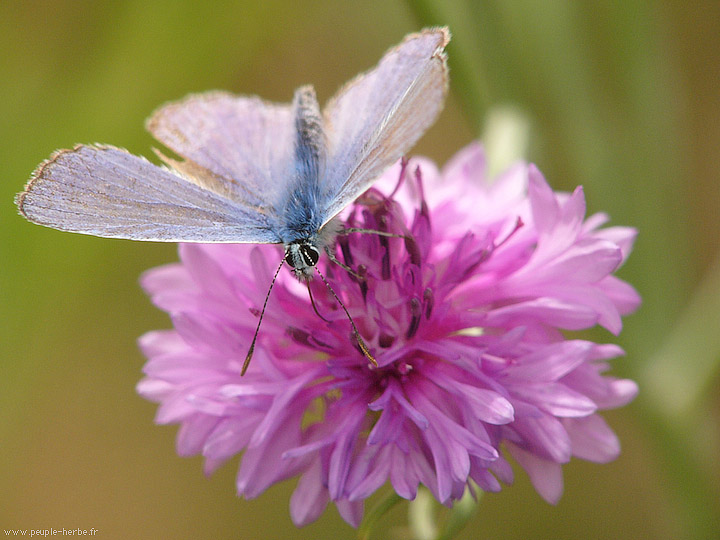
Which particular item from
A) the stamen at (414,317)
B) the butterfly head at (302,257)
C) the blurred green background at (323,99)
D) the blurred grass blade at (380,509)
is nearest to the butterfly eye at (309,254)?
the butterfly head at (302,257)

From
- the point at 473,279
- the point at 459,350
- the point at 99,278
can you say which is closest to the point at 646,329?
the point at 473,279

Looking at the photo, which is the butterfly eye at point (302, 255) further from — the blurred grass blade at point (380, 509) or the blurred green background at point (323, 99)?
the blurred green background at point (323, 99)

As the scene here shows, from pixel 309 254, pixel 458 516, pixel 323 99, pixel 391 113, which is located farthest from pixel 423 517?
pixel 323 99

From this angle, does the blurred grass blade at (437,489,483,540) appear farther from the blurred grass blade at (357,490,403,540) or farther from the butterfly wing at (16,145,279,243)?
the butterfly wing at (16,145,279,243)

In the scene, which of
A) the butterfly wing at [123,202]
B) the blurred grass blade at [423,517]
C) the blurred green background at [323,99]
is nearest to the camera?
the butterfly wing at [123,202]

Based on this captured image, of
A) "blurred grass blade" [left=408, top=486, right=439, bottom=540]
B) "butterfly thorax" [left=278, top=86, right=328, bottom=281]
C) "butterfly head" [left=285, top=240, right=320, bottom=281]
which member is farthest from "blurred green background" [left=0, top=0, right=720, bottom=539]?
"butterfly head" [left=285, top=240, right=320, bottom=281]

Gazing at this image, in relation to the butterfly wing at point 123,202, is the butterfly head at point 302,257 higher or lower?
lower

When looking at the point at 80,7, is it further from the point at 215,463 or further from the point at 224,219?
the point at 215,463
